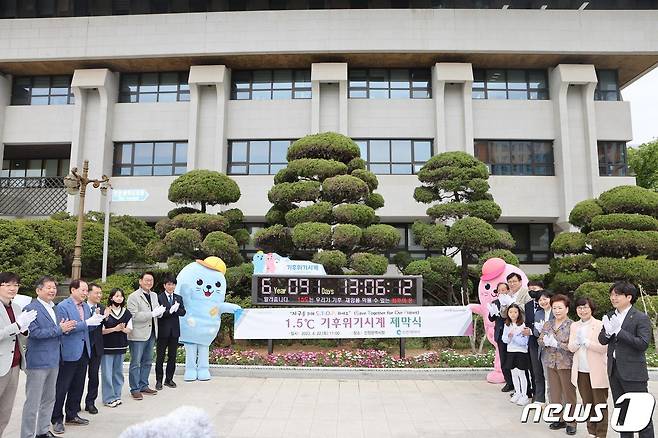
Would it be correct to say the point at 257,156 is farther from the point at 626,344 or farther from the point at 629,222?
the point at 626,344

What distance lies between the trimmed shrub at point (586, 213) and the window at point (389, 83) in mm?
9611

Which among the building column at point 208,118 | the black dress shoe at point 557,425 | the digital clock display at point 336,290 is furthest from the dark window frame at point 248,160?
the black dress shoe at point 557,425

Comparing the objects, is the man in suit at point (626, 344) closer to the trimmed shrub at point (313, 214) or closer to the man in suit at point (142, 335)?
the man in suit at point (142, 335)

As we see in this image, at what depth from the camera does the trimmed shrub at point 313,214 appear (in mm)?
12586

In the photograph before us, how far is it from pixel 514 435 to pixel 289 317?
5.21 meters

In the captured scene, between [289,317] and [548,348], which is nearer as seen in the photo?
[548,348]

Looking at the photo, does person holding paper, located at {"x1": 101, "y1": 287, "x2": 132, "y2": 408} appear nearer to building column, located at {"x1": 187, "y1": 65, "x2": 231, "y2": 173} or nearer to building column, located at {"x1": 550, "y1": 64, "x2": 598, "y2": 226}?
building column, located at {"x1": 187, "y1": 65, "x2": 231, "y2": 173}

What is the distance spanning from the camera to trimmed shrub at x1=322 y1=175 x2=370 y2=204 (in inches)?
499

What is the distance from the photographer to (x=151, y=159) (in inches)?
840

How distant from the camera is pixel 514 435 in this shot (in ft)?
18.9

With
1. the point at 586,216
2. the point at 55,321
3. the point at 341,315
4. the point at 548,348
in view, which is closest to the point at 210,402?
the point at 55,321

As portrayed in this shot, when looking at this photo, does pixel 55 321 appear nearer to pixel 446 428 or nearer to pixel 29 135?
pixel 446 428

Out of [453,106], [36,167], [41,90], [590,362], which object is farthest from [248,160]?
[590,362]

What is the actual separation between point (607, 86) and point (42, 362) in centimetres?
2420
